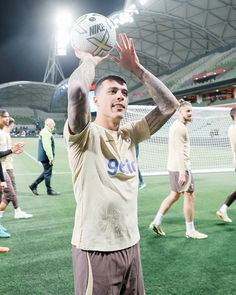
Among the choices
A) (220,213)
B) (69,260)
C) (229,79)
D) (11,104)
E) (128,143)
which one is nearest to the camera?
(128,143)

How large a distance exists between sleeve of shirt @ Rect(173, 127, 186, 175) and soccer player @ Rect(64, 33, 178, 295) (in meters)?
2.89

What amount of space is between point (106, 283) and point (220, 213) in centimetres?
441

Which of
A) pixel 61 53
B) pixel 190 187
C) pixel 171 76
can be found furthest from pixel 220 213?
pixel 61 53

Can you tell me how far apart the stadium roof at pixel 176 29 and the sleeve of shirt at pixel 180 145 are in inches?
1229

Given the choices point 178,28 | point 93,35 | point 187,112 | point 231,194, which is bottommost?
point 231,194

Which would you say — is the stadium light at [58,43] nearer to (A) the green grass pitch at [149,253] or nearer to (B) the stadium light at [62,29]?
(B) the stadium light at [62,29]

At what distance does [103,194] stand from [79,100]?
553 mm

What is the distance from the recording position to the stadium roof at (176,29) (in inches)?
1346

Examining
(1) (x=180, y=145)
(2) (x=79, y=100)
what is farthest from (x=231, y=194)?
(2) (x=79, y=100)

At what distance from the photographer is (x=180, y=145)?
479cm

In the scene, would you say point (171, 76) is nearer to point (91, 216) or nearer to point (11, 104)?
point (11, 104)

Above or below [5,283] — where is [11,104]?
above

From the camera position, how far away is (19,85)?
68.9 meters

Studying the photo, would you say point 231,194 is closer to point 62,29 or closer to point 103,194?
point 103,194
